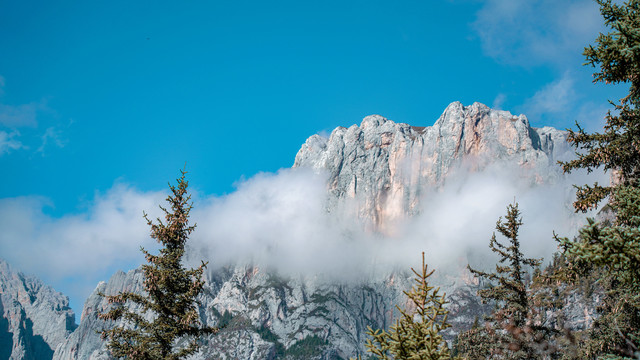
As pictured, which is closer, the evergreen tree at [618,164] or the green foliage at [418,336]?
the evergreen tree at [618,164]

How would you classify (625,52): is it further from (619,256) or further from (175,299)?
(175,299)

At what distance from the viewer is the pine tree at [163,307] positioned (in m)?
16.9

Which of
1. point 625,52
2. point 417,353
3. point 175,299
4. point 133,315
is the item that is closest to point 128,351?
point 133,315

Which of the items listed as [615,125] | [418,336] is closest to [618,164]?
[615,125]

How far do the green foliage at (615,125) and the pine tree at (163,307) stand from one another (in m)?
14.2

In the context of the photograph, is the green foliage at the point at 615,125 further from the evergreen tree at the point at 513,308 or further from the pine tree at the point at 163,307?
the pine tree at the point at 163,307

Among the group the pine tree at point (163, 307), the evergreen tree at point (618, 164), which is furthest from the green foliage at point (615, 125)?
the pine tree at point (163, 307)

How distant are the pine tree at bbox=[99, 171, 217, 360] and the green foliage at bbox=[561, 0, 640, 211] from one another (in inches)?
559

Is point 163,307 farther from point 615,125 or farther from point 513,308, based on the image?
point 615,125

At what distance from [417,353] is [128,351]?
1261 centimetres

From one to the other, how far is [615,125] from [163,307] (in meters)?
17.4

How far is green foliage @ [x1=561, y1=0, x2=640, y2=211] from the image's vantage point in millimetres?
10844

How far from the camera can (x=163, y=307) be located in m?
17.8

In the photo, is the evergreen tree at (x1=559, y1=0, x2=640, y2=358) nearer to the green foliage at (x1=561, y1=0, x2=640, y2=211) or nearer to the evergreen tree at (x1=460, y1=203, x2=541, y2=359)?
the green foliage at (x1=561, y1=0, x2=640, y2=211)
